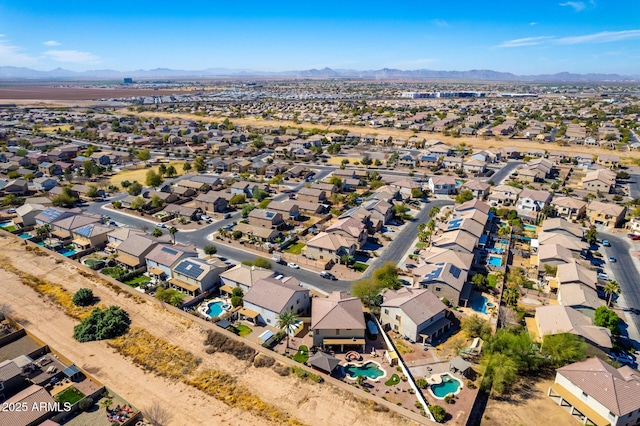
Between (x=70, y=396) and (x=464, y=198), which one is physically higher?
(x=464, y=198)

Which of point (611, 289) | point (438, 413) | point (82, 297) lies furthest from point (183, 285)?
point (611, 289)

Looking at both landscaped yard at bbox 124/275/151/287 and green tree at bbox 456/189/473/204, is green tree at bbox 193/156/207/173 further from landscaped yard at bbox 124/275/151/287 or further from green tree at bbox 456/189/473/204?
green tree at bbox 456/189/473/204

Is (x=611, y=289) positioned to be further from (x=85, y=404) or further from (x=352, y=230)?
(x=85, y=404)

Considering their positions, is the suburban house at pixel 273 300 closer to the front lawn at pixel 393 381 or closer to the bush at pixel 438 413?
the front lawn at pixel 393 381

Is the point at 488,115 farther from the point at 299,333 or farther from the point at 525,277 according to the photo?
the point at 299,333

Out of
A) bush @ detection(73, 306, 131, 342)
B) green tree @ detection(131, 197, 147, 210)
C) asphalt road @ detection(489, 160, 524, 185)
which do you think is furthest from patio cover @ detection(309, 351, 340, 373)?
asphalt road @ detection(489, 160, 524, 185)

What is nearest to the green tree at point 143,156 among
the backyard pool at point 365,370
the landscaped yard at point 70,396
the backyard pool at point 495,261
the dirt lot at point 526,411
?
the landscaped yard at point 70,396
